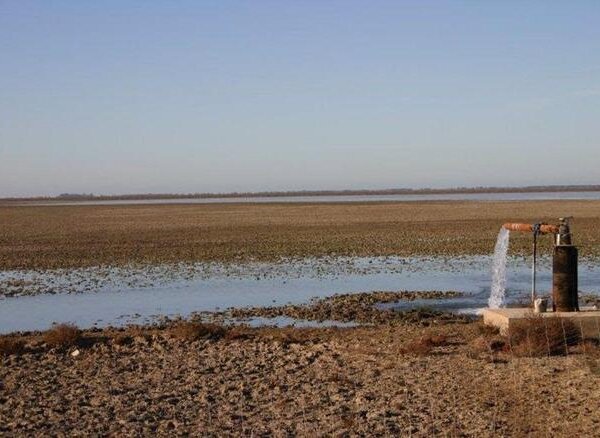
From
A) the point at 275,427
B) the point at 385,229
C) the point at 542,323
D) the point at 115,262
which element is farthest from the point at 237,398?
the point at 385,229

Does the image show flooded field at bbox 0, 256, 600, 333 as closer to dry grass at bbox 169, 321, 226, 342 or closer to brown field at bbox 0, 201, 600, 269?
dry grass at bbox 169, 321, 226, 342

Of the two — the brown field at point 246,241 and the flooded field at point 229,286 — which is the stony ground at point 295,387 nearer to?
the flooded field at point 229,286

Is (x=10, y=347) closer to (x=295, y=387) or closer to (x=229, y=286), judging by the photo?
(x=295, y=387)

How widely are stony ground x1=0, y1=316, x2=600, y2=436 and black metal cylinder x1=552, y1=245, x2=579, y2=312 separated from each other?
4.91ft

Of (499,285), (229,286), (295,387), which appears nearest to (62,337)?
(295,387)

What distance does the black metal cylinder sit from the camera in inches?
625

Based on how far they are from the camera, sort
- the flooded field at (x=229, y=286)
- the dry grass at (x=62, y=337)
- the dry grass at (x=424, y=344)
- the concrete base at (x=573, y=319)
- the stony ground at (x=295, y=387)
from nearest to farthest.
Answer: the stony ground at (x=295, y=387) < the dry grass at (x=424, y=344) < the concrete base at (x=573, y=319) < the dry grass at (x=62, y=337) < the flooded field at (x=229, y=286)

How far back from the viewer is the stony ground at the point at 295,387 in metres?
10.9

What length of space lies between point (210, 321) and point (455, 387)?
9.63 metres

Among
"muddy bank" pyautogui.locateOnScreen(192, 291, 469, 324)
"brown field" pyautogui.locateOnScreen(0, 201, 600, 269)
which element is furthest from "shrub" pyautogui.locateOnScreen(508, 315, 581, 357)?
"brown field" pyautogui.locateOnScreen(0, 201, 600, 269)

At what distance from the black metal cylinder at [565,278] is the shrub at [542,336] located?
889 millimetres

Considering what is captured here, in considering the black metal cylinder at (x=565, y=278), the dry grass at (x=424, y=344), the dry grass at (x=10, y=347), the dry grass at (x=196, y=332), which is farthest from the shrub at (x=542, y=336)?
the dry grass at (x=10, y=347)

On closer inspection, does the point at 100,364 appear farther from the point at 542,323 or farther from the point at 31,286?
the point at 31,286

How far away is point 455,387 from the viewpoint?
12516 millimetres
